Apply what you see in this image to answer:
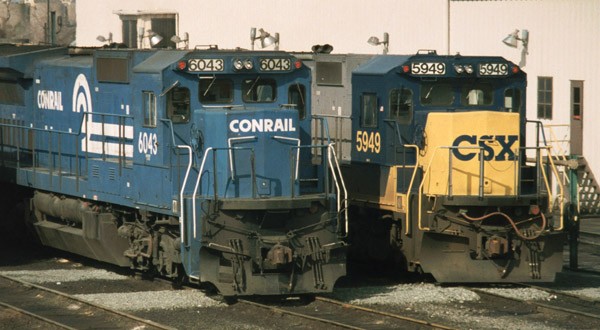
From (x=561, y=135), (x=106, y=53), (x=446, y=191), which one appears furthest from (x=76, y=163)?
(x=561, y=135)

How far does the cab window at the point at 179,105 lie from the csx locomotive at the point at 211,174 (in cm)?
1

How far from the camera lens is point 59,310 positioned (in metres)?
13.6

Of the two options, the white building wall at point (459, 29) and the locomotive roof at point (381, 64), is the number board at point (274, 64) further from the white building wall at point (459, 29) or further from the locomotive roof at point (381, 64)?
the white building wall at point (459, 29)

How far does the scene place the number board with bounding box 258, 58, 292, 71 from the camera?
1400 centimetres

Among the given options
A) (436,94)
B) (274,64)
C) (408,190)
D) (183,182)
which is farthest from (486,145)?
(183,182)

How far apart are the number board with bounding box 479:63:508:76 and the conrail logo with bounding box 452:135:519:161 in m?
1.24

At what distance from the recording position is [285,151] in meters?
13.7

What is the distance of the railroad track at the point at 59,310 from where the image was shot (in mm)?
12586

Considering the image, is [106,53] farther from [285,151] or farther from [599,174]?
[599,174]

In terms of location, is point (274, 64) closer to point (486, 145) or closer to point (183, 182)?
point (183, 182)

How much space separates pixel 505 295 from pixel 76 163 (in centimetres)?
632

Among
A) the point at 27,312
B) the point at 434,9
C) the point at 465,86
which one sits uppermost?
the point at 434,9

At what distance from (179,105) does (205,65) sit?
23.5 inches

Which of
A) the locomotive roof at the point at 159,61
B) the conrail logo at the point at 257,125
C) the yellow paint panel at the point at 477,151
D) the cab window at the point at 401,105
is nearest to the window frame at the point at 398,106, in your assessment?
the cab window at the point at 401,105
